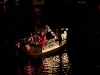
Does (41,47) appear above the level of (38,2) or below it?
above

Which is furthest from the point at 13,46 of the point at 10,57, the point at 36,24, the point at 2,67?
the point at 36,24

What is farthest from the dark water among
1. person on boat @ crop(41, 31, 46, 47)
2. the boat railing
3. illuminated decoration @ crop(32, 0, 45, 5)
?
person on boat @ crop(41, 31, 46, 47)

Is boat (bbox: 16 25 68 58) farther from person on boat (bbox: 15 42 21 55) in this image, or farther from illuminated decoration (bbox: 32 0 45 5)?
illuminated decoration (bbox: 32 0 45 5)

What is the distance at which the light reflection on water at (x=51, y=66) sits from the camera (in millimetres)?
18141

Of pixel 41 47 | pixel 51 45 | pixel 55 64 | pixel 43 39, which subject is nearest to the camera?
pixel 55 64

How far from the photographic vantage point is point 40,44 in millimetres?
21672

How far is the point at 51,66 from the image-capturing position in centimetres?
1931

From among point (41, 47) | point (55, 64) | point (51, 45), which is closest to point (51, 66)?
point (55, 64)

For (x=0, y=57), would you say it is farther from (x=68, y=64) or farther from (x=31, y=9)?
(x=31, y=9)

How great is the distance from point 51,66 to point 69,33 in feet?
34.8

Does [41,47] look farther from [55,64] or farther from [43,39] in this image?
[55,64]

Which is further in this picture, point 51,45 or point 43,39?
point 51,45

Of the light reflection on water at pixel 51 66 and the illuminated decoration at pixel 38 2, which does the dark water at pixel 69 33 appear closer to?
the light reflection on water at pixel 51 66

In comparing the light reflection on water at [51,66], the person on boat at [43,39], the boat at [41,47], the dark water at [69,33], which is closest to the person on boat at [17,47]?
the boat at [41,47]
